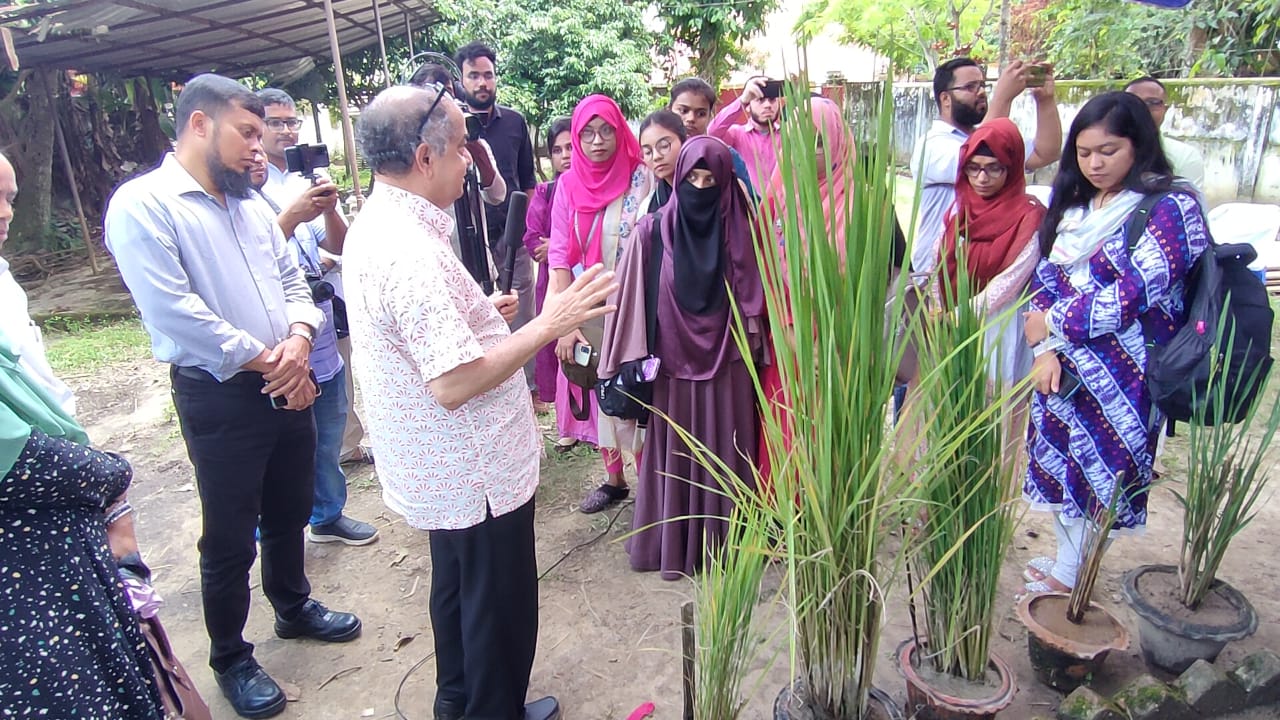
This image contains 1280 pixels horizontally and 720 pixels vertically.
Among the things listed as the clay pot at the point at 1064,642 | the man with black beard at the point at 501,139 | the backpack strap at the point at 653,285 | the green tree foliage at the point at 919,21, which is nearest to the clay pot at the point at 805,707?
the clay pot at the point at 1064,642

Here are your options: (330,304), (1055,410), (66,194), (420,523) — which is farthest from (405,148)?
(66,194)

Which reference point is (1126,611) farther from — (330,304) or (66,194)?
(66,194)

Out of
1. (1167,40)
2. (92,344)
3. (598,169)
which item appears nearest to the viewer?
(598,169)

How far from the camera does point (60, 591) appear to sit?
1.29m

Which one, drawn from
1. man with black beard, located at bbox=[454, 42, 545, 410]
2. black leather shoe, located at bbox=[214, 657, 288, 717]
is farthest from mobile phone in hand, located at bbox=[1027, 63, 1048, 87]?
black leather shoe, located at bbox=[214, 657, 288, 717]

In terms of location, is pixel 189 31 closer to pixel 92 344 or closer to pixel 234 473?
pixel 92 344

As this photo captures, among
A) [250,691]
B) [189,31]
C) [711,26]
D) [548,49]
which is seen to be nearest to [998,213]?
[250,691]

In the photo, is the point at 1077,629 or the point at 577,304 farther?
the point at 1077,629

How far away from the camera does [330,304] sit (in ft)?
9.73

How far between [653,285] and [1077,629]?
1.60m

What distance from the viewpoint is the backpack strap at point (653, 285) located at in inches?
102

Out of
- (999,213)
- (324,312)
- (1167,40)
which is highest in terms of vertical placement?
(1167,40)

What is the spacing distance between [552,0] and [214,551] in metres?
9.02

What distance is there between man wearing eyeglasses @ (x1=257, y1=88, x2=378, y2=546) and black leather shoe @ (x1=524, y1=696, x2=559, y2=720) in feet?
4.29
